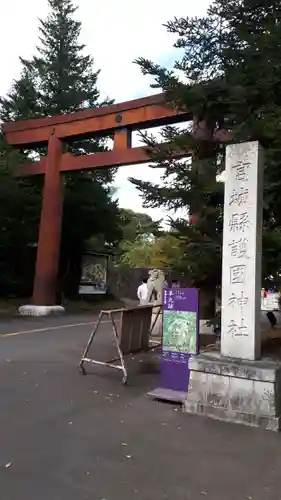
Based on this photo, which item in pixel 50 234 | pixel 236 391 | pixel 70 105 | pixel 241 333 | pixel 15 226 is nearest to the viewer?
pixel 236 391

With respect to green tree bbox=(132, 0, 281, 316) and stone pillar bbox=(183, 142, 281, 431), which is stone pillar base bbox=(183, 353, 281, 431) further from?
green tree bbox=(132, 0, 281, 316)

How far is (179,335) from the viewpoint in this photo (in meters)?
6.08

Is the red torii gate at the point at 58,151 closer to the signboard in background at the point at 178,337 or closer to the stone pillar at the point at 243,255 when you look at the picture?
the signboard in background at the point at 178,337

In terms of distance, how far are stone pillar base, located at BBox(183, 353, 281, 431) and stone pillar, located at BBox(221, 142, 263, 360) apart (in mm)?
253

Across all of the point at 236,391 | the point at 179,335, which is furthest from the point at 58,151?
the point at 236,391

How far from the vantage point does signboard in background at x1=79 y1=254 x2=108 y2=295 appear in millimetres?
22781

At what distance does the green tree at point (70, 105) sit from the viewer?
21.2m

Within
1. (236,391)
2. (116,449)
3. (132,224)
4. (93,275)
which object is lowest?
(116,449)

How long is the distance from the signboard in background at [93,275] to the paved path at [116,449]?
1602cm

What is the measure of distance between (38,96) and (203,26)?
1704 centimetres

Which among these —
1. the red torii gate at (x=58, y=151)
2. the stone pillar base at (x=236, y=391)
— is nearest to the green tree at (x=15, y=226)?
the red torii gate at (x=58, y=151)

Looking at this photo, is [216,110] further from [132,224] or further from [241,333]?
[132,224]

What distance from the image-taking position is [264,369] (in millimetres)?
4879

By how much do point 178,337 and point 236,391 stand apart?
128 cm
